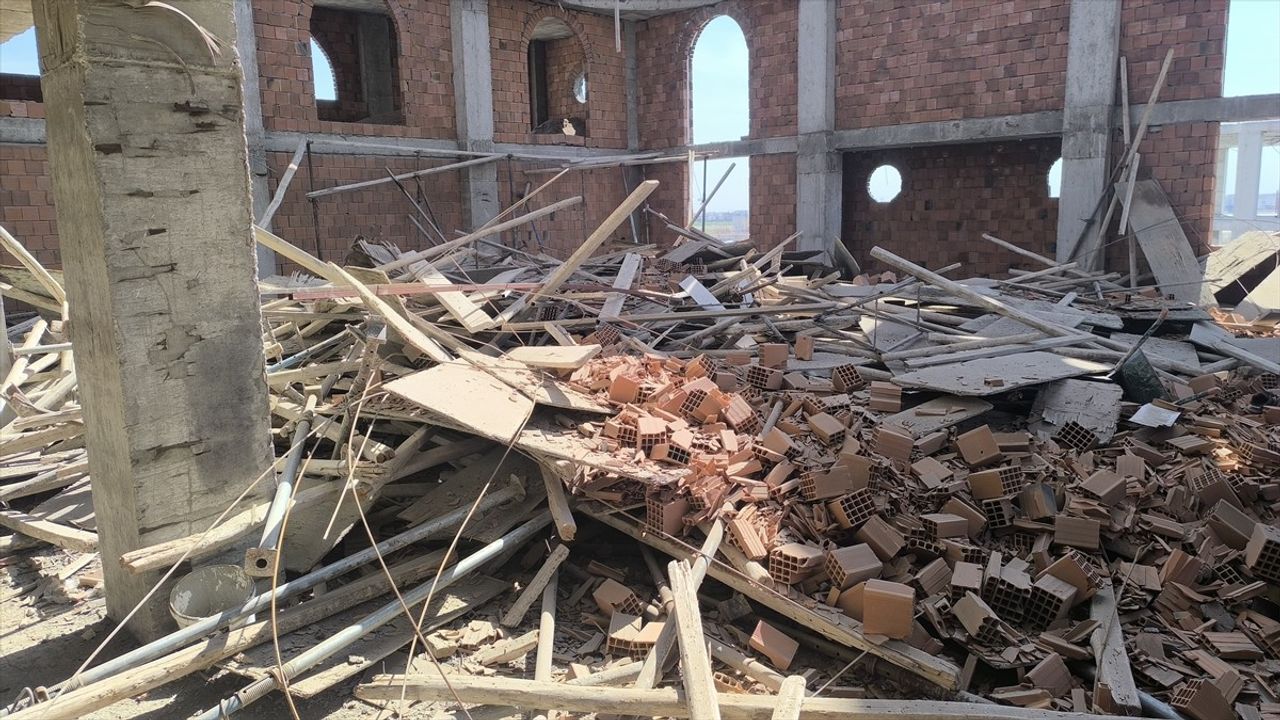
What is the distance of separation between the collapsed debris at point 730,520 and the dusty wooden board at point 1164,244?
4.77 metres

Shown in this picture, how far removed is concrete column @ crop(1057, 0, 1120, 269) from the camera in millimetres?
12219

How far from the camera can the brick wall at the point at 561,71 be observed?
15359 mm

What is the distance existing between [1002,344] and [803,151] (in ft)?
30.3

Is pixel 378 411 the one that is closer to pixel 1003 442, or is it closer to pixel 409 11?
pixel 1003 442

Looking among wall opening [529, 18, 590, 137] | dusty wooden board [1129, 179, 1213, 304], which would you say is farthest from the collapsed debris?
wall opening [529, 18, 590, 137]

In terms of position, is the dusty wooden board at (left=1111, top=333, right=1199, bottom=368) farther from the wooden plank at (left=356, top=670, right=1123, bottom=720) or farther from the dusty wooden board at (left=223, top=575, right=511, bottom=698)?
the dusty wooden board at (left=223, top=575, right=511, bottom=698)

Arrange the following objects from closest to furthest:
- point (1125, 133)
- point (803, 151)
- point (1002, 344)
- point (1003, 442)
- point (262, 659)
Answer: point (262, 659) < point (1003, 442) < point (1002, 344) < point (1125, 133) < point (803, 151)

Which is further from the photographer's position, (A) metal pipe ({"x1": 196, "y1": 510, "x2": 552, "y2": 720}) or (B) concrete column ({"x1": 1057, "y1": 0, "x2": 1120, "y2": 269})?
(B) concrete column ({"x1": 1057, "y1": 0, "x2": 1120, "y2": 269})

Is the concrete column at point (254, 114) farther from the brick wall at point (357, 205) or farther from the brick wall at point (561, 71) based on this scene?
the brick wall at point (561, 71)

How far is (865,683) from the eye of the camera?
13.2ft

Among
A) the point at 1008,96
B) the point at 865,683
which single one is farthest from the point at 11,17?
the point at 1008,96

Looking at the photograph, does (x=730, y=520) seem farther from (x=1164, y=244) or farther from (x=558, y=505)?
(x=1164, y=244)

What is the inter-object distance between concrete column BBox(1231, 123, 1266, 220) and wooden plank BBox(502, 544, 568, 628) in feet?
102

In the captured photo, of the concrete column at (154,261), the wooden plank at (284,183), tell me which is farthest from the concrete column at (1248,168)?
the concrete column at (154,261)
